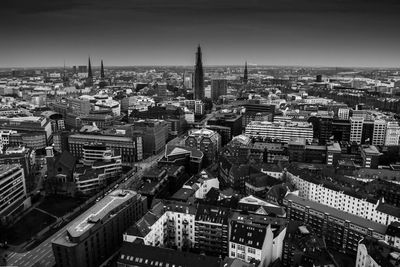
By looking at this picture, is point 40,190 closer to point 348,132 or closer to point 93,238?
point 93,238

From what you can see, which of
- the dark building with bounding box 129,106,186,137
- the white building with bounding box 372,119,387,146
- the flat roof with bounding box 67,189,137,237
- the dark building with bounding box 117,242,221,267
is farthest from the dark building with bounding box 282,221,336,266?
the dark building with bounding box 129,106,186,137

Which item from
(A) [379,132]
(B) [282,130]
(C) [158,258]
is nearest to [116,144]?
(B) [282,130]

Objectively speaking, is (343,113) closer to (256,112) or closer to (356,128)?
(356,128)

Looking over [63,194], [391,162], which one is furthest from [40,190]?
[391,162]

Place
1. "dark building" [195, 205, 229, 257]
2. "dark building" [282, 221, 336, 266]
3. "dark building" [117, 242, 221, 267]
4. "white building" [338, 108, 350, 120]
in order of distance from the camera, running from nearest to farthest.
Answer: "dark building" [117, 242, 221, 267]
"dark building" [282, 221, 336, 266]
"dark building" [195, 205, 229, 257]
"white building" [338, 108, 350, 120]

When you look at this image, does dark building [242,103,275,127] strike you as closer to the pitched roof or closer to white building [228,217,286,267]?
white building [228,217,286,267]
